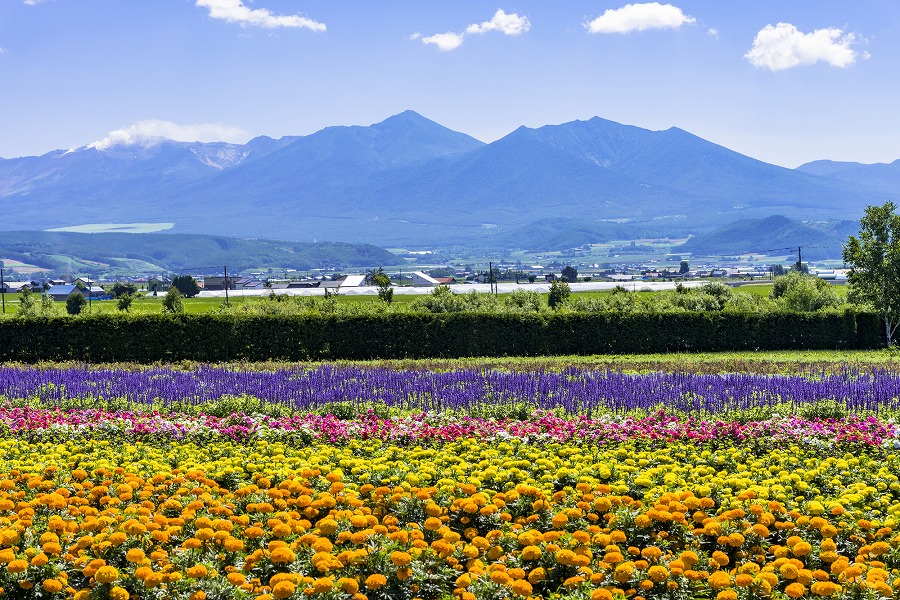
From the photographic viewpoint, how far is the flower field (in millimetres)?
6000

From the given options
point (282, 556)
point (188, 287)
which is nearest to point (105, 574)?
point (282, 556)

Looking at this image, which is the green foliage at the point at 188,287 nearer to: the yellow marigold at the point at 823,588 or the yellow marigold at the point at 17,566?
the yellow marigold at the point at 17,566

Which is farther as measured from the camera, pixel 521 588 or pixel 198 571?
pixel 198 571

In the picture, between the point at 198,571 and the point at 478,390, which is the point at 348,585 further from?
the point at 478,390

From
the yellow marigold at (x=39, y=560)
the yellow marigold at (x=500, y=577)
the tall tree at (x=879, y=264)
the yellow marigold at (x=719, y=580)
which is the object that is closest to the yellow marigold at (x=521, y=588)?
the yellow marigold at (x=500, y=577)

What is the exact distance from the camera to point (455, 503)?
741 cm

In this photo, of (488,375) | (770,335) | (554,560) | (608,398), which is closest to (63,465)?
(554,560)

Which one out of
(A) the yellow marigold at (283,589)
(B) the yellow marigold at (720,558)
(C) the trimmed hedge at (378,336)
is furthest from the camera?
(C) the trimmed hedge at (378,336)

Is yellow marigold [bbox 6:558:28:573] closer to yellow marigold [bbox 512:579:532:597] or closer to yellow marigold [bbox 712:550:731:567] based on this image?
yellow marigold [bbox 512:579:532:597]

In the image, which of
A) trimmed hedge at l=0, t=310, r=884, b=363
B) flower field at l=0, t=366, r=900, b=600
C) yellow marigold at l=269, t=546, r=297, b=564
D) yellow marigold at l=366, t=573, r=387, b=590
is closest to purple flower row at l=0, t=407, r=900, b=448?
flower field at l=0, t=366, r=900, b=600

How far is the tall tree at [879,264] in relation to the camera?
30625 mm

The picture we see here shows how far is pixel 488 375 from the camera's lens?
1775cm

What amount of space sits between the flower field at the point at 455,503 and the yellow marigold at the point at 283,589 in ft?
0.31

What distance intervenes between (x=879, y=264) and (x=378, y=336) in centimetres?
1758
